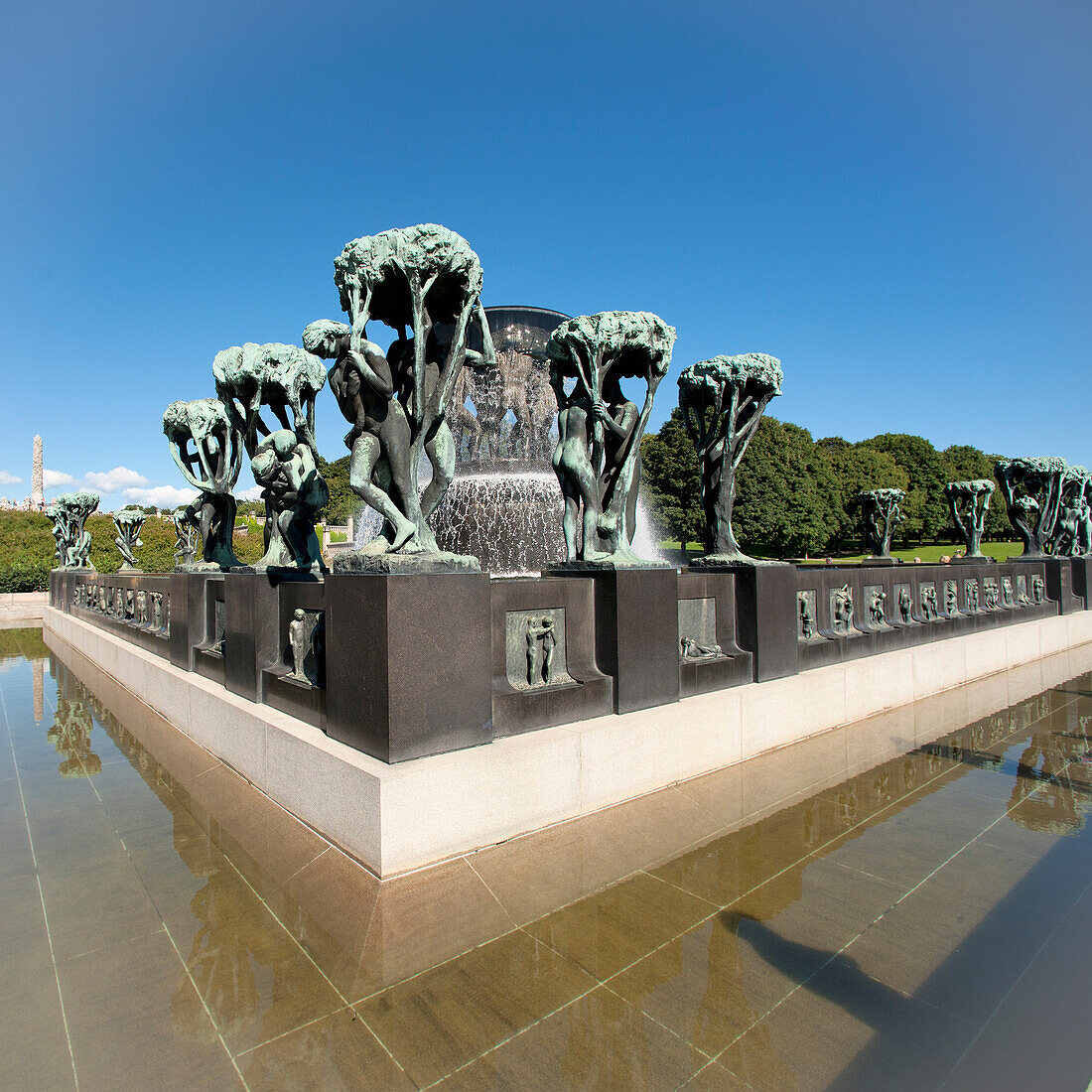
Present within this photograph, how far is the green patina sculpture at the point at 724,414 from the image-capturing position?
700cm

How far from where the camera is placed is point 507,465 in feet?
44.1

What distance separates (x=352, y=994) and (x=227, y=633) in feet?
14.4

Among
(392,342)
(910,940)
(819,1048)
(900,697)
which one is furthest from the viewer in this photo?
(900,697)

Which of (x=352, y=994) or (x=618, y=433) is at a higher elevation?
(x=618, y=433)

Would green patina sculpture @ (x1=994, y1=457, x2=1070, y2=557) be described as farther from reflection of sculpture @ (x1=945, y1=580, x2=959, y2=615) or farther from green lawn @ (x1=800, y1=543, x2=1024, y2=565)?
green lawn @ (x1=800, y1=543, x2=1024, y2=565)

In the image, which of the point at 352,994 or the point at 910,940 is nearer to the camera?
the point at 352,994

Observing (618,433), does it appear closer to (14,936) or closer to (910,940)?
(910,940)

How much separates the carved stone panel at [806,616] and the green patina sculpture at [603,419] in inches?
92.6

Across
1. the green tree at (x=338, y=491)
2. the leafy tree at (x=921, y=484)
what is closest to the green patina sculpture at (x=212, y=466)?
the leafy tree at (x=921, y=484)

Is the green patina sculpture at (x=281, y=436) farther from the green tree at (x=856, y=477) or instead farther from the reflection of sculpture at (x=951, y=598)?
the green tree at (x=856, y=477)

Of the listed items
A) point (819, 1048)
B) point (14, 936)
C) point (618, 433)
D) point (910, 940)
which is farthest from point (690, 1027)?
point (618, 433)

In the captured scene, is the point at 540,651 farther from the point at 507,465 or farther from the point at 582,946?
the point at 507,465

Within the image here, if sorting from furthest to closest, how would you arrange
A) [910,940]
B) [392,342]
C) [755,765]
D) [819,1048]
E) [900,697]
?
[900,697]
[755,765]
[392,342]
[910,940]
[819,1048]

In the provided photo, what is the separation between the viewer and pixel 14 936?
3.10 m
